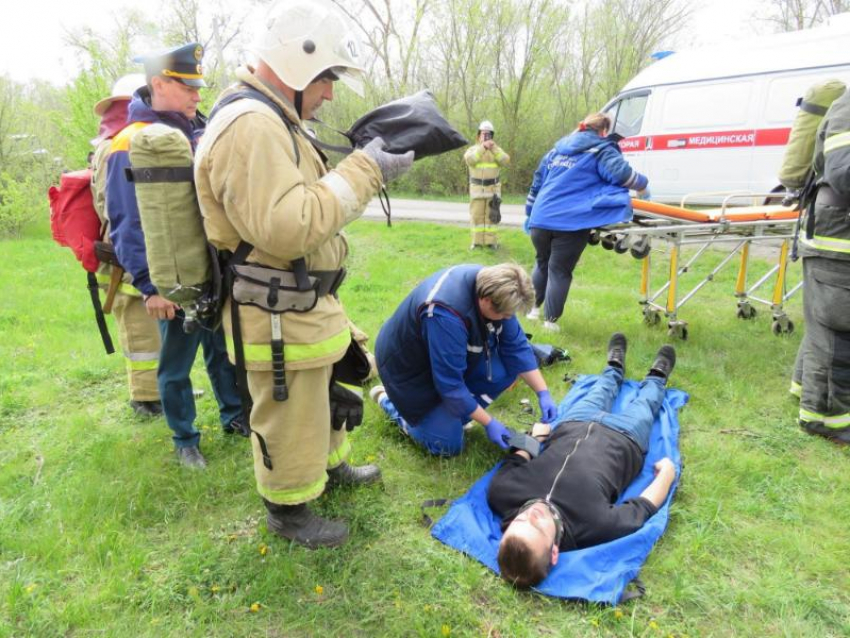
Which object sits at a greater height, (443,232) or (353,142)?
(353,142)

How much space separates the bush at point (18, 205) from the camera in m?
13.0

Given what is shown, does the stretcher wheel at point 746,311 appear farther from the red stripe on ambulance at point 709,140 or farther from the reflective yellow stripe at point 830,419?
the red stripe on ambulance at point 709,140

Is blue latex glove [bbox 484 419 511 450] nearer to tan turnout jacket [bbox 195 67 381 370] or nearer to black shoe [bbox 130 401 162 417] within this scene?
tan turnout jacket [bbox 195 67 381 370]

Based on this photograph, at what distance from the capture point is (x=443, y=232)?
35.3 ft

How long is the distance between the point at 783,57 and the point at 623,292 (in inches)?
222

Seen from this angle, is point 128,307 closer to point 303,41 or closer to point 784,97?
point 303,41

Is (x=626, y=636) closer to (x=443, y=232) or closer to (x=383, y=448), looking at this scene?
(x=383, y=448)

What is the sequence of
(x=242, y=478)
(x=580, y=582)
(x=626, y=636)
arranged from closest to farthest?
(x=626, y=636)
(x=580, y=582)
(x=242, y=478)

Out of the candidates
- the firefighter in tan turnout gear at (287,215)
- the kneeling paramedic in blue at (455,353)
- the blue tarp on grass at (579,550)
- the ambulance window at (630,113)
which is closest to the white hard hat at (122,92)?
the firefighter in tan turnout gear at (287,215)

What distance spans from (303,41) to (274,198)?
0.62m

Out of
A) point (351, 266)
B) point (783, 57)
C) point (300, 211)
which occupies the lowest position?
point (351, 266)

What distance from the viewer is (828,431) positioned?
352 centimetres

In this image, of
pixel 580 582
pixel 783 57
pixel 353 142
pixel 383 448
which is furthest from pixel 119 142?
pixel 783 57

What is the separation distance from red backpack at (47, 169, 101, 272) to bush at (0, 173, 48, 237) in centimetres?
1216
